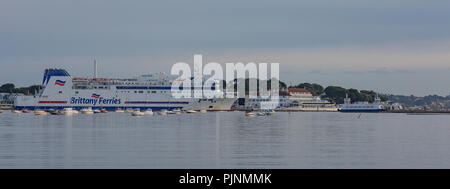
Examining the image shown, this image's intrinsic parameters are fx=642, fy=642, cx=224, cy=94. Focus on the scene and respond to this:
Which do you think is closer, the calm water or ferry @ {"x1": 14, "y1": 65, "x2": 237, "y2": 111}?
the calm water

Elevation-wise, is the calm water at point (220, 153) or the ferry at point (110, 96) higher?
the ferry at point (110, 96)

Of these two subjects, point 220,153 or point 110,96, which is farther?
point 110,96

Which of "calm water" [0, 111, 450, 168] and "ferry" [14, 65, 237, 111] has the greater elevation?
"ferry" [14, 65, 237, 111]

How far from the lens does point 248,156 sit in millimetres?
30891

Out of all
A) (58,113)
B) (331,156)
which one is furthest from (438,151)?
(58,113)

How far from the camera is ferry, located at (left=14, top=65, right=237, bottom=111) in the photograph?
13975 cm

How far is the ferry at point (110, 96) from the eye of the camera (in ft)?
458

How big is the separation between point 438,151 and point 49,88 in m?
122

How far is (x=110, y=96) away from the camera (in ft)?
460

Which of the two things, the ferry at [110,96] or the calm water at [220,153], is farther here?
the ferry at [110,96]

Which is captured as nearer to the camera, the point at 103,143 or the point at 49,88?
the point at 103,143
